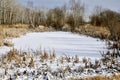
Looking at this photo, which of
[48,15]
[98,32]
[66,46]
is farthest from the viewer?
[48,15]

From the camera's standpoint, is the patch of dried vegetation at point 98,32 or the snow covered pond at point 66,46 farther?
the patch of dried vegetation at point 98,32

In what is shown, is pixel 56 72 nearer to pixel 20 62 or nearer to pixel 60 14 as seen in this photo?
pixel 20 62

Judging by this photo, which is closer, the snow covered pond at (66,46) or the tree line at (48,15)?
the snow covered pond at (66,46)

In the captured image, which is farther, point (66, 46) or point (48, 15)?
point (48, 15)

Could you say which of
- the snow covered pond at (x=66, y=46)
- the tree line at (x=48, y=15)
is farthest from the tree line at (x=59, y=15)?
the snow covered pond at (x=66, y=46)

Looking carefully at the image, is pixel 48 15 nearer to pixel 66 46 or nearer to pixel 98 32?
pixel 98 32

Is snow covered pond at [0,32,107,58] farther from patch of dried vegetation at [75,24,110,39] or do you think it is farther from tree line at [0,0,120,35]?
tree line at [0,0,120,35]

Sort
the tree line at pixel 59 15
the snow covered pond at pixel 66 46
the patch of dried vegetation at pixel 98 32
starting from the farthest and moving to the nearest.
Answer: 1. the tree line at pixel 59 15
2. the patch of dried vegetation at pixel 98 32
3. the snow covered pond at pixel 66 46

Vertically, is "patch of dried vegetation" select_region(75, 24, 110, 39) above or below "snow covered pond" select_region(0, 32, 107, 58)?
below

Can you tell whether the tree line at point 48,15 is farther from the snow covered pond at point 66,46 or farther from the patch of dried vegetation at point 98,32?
the snow covered pond at point 66,46

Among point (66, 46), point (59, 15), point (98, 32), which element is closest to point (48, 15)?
point (59, 15)

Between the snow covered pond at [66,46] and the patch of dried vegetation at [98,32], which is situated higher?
the snow covered pond at [66,46]

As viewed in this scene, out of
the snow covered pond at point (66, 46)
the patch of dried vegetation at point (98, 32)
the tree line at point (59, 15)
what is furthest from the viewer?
the tree line at point (59, 15)

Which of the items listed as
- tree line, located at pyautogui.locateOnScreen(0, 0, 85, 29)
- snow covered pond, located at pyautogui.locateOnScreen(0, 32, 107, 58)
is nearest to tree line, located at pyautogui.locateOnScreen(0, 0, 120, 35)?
tree line, located at pyautogui.locateOnScreen(0, 0, 85, 29)
